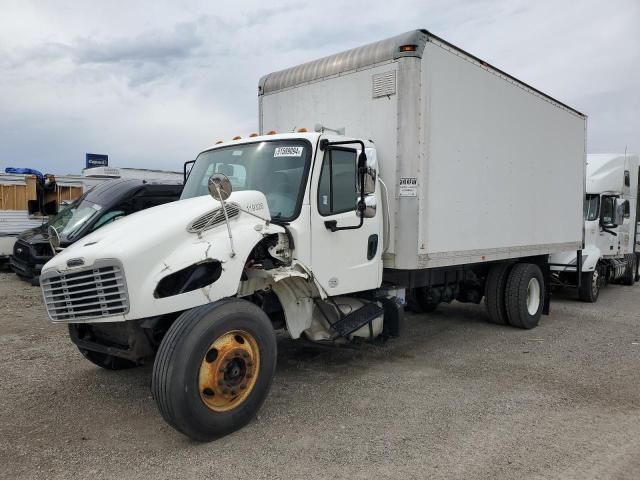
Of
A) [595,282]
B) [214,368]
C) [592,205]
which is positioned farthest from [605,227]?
[214,368]

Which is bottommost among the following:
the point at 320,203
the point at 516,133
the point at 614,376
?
the point at 614,376

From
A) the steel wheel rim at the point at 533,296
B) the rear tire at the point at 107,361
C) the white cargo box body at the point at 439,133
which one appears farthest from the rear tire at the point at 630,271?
the rear tire at the point at 107,361

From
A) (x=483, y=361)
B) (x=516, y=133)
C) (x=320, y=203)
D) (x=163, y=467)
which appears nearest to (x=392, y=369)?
(x=483, y=361)

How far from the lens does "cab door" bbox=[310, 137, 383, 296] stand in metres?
4.97

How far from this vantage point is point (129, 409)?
468 cm

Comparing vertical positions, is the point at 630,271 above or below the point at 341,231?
below

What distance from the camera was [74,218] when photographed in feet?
35.8

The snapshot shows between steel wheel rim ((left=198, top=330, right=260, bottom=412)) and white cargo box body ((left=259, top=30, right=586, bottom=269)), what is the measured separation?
88.9 inches

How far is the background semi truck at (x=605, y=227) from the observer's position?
1103cm

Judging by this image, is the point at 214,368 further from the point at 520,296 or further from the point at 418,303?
the point at 418,303

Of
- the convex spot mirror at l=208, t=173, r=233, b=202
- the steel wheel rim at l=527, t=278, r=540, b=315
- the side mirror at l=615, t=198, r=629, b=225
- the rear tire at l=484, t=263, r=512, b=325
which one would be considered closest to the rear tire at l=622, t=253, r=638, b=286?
the side mirror at l=615, t=198, r=629, b=225

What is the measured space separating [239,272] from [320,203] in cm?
120

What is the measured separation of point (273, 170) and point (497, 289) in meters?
4.66

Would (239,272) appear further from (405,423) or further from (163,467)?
(405,423)
